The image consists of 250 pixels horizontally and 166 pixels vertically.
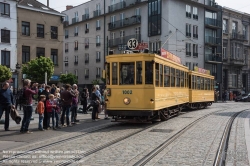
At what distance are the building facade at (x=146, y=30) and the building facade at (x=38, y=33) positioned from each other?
8.17 meters


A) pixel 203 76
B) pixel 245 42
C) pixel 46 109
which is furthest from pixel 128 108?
pixel 245 42

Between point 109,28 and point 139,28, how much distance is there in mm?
6364

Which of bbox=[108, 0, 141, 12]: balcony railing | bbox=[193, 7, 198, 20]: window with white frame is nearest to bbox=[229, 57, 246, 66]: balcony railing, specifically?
bbox=[193, 7, 198, 20]: window with white frame

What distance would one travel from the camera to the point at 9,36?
3616 cm

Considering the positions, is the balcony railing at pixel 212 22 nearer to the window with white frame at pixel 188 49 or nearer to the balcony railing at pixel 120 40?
the window with white frame at pixel 188 49

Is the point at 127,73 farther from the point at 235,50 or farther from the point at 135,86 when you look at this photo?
the point at 235,50

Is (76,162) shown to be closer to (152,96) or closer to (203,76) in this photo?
(152,96)

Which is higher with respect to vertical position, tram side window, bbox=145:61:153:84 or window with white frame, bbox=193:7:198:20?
window with white frame, bbox=193:7:198:20

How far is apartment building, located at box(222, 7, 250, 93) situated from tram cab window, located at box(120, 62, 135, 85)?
42.8 m

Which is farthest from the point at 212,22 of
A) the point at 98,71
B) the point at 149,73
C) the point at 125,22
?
the point at 149,73

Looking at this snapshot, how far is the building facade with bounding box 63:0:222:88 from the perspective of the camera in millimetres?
44625

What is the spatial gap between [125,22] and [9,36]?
1874 centimetres

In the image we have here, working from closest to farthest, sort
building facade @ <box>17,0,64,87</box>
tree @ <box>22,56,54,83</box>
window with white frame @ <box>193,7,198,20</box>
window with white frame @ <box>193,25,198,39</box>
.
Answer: tree @ <box>22,56,54,83</box>
building facade @ <box>17,0,64,87</box>
window with white frame @ <box>193,25,198,39</box>
window with white frame @ <box>193,7,198,20</box>

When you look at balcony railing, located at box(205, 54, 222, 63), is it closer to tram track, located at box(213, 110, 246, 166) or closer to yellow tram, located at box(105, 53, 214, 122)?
yellow tram, located at box(105, 53, 214, 122)
